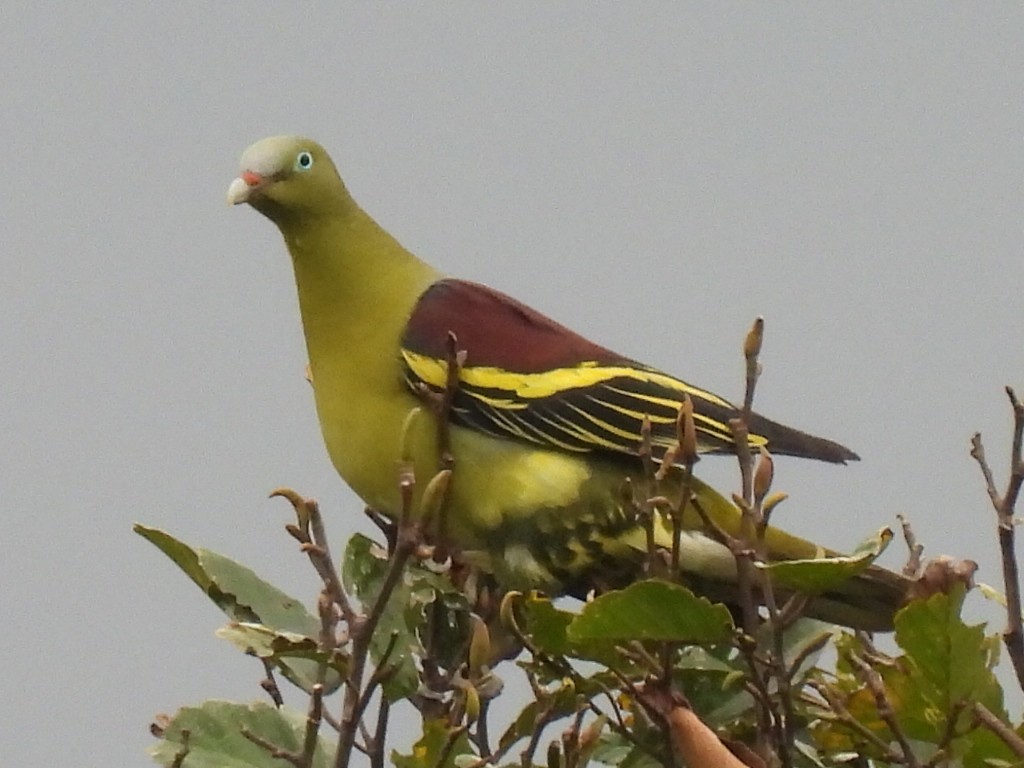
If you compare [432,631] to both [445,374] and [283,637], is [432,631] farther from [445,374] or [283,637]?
[445,374]

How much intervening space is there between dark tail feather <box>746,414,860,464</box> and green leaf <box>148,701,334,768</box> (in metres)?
0.53

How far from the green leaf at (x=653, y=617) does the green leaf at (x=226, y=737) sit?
10.2 inches

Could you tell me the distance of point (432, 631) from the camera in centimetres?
116

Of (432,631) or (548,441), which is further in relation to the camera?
(548,441)

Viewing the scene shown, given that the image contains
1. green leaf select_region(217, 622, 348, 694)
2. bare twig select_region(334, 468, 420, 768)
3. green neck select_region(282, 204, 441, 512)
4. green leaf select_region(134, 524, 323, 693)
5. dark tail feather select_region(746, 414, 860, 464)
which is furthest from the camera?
green neck select_region(282, 204, 441, 512)

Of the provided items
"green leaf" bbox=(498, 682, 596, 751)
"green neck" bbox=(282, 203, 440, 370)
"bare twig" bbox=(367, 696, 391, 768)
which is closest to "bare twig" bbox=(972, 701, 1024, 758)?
"green leaf" bbox=(498, 682, 596, 751)

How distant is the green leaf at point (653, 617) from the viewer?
0.88 meters

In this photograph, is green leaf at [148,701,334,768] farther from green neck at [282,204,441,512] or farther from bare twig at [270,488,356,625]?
green neck at [282,204,441,512]

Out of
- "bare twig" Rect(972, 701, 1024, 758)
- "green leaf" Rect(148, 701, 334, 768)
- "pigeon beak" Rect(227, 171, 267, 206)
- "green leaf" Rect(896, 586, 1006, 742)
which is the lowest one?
"green leaf" Rect(148, 701, 334, 768)

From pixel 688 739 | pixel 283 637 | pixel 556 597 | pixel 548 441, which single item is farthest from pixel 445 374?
pixel 688 739

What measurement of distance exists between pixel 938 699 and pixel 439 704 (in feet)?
1.24

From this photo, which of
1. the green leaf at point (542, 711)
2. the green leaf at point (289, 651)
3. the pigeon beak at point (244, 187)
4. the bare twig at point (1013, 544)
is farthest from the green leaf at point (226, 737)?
the pigeon beak at point (244, 187)

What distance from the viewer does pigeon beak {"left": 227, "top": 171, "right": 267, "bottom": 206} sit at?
1.54m

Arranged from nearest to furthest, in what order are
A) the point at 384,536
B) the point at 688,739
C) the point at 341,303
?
the point at 688,739 → the point at 384,536 → the point at 341,303
